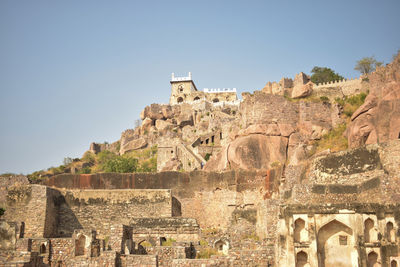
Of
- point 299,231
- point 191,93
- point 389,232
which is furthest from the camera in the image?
point 191,93

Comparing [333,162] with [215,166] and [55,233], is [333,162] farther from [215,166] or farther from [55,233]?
[55,233]

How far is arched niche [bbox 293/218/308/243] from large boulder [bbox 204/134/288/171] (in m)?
13.1

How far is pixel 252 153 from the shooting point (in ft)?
119

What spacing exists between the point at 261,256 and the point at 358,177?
7.91 m

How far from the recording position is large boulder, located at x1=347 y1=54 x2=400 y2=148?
101ft

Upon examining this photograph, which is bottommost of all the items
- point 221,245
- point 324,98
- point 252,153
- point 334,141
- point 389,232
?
point 221,245

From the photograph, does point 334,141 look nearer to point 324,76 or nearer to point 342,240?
point 342,240

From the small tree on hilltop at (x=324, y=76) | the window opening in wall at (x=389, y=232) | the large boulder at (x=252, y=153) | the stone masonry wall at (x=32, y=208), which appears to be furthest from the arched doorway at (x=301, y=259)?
the small tree on hilltop at (x=324, y=76)

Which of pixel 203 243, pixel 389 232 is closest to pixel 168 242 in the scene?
pixel 203 243

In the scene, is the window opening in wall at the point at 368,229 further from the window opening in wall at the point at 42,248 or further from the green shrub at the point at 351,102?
the green shrub at the point at 351,102

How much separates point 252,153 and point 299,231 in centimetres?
1467

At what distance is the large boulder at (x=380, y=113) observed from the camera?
3072 cm

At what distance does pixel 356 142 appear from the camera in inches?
1276

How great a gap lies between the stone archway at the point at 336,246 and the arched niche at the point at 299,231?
0.67 metres
